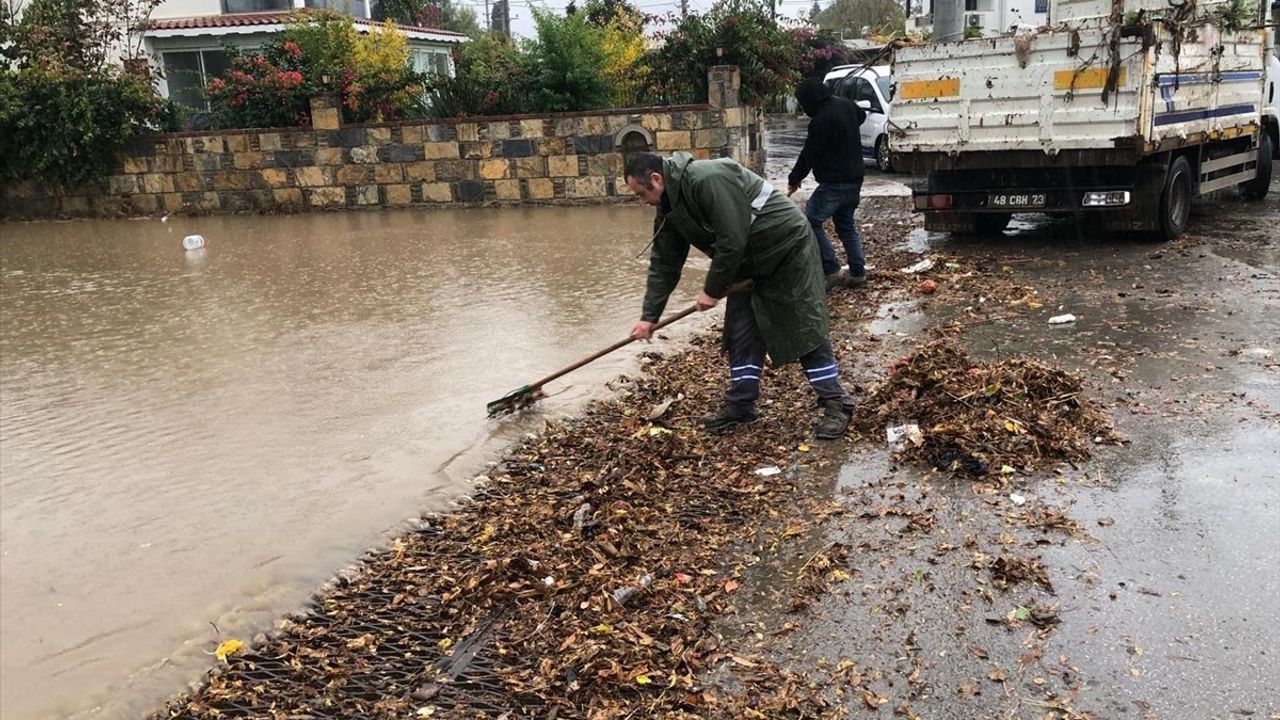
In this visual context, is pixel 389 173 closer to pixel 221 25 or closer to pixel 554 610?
pixel 221 25

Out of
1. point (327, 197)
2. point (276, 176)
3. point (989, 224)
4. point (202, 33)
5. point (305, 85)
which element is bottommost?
point (989, 224)

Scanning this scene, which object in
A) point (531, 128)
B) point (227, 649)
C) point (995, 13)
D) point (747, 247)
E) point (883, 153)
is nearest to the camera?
point (227, 649)

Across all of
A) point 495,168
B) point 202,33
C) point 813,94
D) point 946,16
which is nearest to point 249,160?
point 495,168

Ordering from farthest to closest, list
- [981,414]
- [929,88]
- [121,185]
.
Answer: [121,185]
[929,88]
[981,414]

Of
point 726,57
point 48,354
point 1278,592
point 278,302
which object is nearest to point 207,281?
point 278,302

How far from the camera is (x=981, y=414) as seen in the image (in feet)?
16.3

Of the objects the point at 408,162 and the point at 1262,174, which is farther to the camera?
the point at 408,162

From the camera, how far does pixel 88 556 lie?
4.50 metres

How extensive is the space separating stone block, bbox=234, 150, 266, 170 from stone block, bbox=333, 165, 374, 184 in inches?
46.7

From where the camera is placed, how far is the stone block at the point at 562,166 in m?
15.5

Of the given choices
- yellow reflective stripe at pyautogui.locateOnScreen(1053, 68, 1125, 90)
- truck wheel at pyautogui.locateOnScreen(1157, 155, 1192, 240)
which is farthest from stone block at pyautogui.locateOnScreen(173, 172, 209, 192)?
truck wheel at pyautogui.locateOnScreen(1157, 155, 1192, 240)

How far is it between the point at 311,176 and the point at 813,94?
1028cm

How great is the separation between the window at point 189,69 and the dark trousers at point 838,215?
64.4ft

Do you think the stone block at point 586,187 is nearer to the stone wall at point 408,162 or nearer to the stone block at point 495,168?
the stone wall at point 408,162
